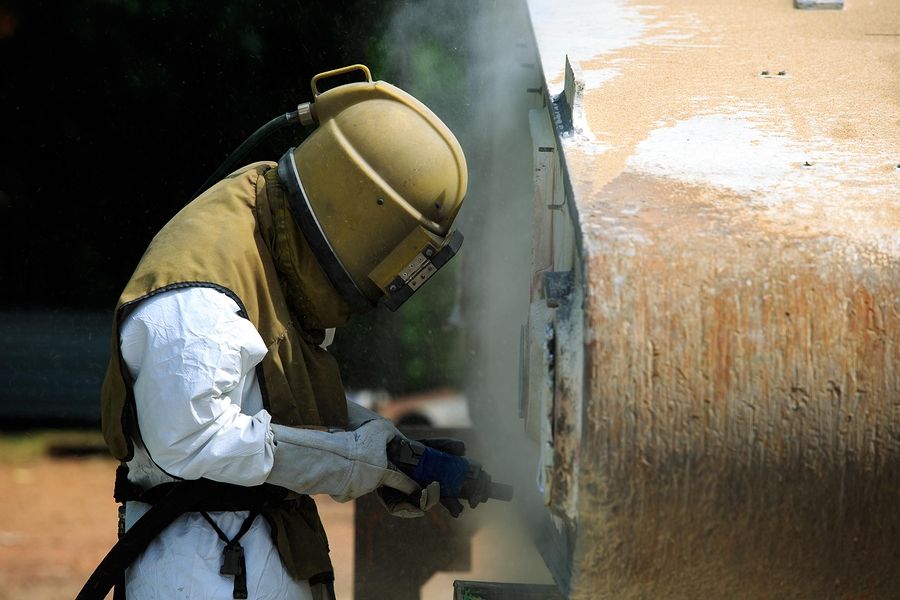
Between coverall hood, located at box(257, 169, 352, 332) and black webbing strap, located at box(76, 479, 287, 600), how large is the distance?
0.41m

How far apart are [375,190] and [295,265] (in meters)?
0.23

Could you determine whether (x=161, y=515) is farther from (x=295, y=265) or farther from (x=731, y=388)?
(x=731, y=388)

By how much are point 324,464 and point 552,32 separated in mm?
1231

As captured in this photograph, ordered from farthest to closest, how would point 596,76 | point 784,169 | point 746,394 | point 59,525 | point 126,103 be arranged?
point 126,103
point 59,525
point 596,76
point 784,169
point 746,394

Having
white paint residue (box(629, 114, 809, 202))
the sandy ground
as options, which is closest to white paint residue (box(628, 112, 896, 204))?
white paint residue (box(629, 114, 809, 202))

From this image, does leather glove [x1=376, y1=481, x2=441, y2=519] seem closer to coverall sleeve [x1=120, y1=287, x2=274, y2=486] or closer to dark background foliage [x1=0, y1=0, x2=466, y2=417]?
coverall sleeve [x1=120, y1=287, x2=274, y2=486]

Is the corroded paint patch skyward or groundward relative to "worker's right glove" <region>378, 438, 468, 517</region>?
skyward

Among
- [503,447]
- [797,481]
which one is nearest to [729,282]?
[797,481]

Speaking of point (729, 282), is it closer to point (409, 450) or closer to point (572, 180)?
point (572, 180)

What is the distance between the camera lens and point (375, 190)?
7.53ft

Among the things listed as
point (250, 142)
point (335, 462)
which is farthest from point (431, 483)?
point (250, 142)

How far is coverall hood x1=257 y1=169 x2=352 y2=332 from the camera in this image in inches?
90.0

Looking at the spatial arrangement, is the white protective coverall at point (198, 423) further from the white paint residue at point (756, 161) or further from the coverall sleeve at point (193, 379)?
the white paint residue at point (756, 161)

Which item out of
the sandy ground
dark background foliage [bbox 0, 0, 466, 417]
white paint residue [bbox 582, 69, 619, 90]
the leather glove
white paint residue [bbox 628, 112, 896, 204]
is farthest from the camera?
dark background foliage [bbox 0, 0, 466, 417]
